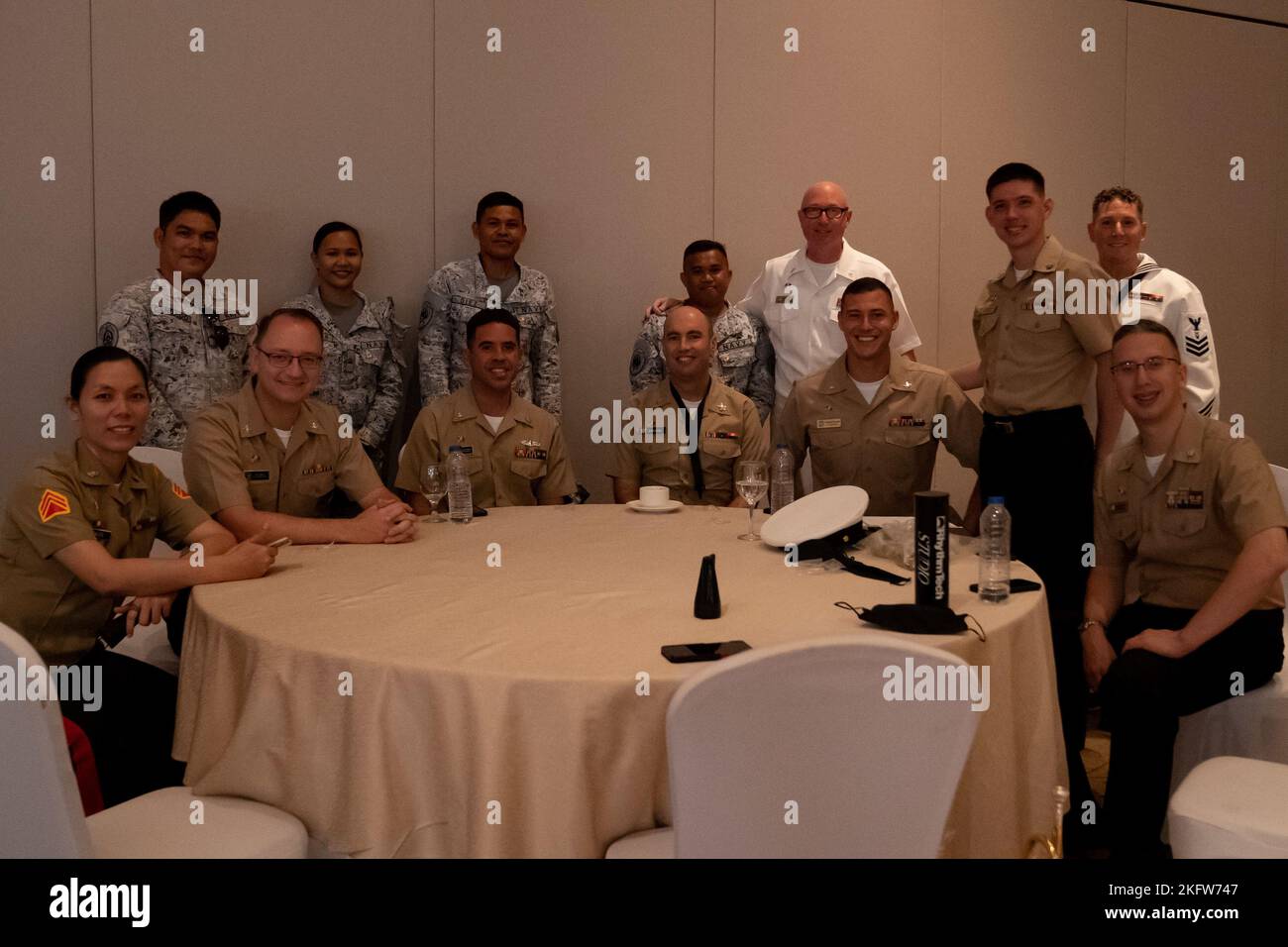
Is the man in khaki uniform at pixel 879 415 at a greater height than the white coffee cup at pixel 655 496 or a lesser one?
greater

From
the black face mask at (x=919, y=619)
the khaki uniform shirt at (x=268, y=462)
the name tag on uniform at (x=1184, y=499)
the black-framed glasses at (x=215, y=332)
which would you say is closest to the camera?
the black face mask at (x=919, y=619)

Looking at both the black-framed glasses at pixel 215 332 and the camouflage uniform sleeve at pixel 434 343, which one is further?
the camouflage uniform sleeve at pixel 434 343

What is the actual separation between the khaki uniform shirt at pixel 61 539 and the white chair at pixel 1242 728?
8.31 ft

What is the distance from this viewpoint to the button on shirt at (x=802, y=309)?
4.73 m

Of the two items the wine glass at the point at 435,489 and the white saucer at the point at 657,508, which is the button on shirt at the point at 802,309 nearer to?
the white saucer at the point at 657,508

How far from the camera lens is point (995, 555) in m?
2.31

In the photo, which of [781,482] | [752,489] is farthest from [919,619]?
[781,482]

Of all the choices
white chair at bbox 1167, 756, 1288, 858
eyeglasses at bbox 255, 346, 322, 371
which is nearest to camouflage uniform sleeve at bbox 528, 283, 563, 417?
eyeglasses at bbox 255, 346, 322, 371

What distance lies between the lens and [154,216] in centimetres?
462

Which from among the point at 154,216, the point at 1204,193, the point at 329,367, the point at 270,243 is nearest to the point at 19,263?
the point at 154,216

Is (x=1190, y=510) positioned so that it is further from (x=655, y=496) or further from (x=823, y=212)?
(x=823, y=212)

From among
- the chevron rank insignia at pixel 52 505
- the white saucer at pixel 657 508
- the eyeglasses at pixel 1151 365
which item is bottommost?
the white saucer at pixel 657 508

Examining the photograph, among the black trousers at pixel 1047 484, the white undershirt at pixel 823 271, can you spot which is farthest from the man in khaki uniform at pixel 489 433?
the black trousers at pixel 1047 484
